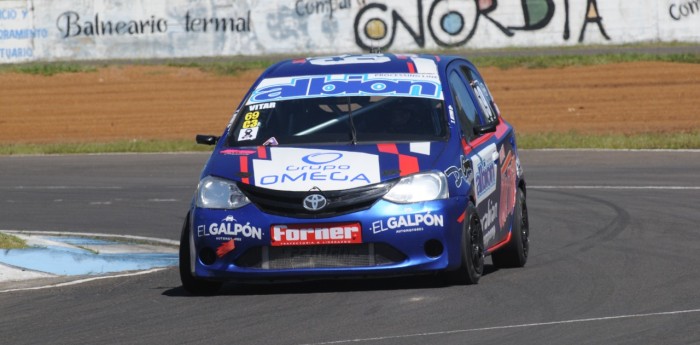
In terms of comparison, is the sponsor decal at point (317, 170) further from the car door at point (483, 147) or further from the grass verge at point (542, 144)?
the grass verge at point (542, 144)

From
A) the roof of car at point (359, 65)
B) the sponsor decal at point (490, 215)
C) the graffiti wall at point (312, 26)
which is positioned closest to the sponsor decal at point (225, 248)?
the sponsor decal at point (490, 215)

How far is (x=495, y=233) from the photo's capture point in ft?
34.8

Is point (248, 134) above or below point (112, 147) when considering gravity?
above

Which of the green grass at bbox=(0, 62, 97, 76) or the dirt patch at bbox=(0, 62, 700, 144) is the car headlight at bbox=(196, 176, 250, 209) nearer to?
the dirt patch at bbox=(0, 62, 700, 144)

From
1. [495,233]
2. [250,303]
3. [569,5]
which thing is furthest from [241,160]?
[569,5]

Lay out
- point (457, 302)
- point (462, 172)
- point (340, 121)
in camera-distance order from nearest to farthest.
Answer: point (457, 302) < point (462, 172) < point (340, 121)

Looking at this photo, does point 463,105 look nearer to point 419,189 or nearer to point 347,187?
point 419,189

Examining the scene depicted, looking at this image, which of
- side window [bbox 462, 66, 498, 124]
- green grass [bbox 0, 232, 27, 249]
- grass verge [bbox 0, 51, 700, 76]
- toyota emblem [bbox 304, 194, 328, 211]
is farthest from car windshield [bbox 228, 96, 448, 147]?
grass verge [bbox 0, 51, 700, 76]

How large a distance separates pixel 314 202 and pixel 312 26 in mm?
29174

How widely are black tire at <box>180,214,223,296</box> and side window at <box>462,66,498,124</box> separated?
2576 mm

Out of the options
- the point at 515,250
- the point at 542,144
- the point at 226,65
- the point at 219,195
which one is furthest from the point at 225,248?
the point at 226,65

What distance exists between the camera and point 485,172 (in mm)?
10375

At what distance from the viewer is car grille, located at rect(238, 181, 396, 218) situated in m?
9.34

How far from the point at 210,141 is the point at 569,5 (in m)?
27.6
